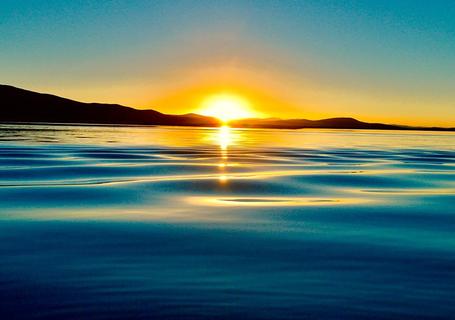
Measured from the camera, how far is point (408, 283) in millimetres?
5277

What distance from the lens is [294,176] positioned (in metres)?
16.2

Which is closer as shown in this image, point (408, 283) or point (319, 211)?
point (408, 283)

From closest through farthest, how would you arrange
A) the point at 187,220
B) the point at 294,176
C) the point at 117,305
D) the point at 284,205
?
1. the point at 117,305
2. the point at 187,220
3. the point at 284,205
4. the point at 294,176

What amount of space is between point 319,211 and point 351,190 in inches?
136

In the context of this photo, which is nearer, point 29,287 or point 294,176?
point 29,287

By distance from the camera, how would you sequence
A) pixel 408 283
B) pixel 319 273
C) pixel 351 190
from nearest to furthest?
pixel 408 283, pixel 319 273, pixel 351 190

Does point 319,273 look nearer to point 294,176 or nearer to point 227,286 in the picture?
point 227,286

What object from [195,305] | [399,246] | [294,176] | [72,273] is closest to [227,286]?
[195,305]

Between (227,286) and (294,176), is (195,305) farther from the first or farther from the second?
(294,176)

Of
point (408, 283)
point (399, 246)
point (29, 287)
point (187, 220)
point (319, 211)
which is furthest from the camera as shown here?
point (319, 211)

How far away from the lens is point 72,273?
17.8 feet

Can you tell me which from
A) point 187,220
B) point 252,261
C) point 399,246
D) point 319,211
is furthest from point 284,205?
point 252,261

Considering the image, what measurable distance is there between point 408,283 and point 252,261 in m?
1.64

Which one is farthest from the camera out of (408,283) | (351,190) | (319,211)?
(351,190)
